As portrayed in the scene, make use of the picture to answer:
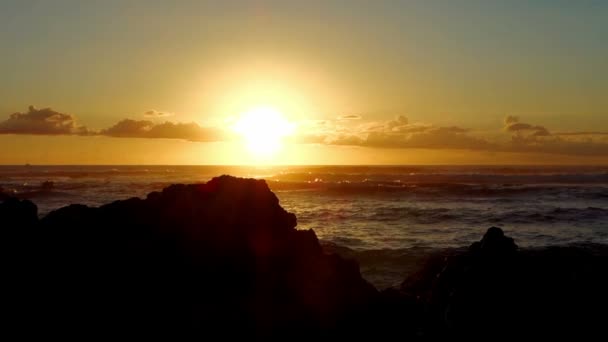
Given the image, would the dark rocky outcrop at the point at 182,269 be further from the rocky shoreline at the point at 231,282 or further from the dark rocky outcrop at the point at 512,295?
the dark rocky outcrop at the point at 512,295

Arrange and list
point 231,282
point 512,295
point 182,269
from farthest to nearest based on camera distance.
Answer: point 512,295 < point 231,282 < point 182,269

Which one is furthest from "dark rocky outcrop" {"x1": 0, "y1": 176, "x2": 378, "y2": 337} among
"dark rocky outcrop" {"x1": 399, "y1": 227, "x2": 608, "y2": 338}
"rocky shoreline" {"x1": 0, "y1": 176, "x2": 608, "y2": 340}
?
"dark rocky outcrop" {"x1": 399, "y1": 227, "x2": 608, "y2": 338}

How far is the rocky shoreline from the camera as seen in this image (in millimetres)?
6613

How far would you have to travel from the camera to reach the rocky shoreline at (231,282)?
661cm

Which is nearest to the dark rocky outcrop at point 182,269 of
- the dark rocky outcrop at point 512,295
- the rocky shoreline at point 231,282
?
the rocky shoreline at point 231,282

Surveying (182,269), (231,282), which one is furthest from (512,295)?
(182,269)

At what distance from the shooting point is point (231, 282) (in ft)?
23.8

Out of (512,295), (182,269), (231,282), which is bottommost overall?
(512,295)

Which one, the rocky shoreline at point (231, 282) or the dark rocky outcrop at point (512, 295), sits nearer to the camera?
the rocky shoreline at point (231, 282)

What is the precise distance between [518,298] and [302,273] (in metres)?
3.02

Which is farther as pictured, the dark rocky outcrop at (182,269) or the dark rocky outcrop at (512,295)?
the dark rocky outcrop at (512,295)

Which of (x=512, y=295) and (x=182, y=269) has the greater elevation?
(x=182, y=269)

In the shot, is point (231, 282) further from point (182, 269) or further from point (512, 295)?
point (512, 295)

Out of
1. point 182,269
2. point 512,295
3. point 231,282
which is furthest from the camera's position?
point 512,295
